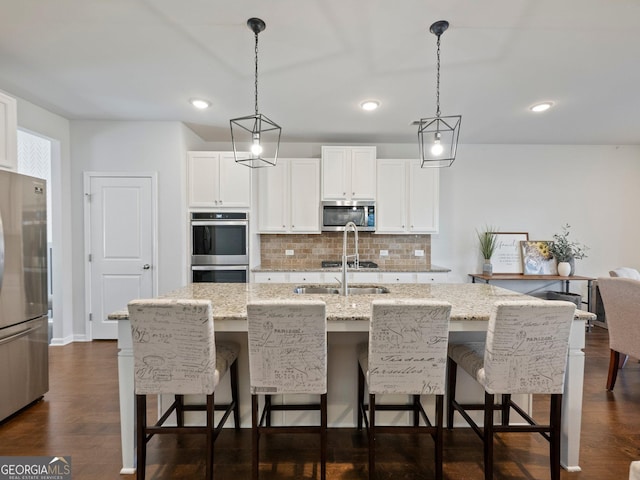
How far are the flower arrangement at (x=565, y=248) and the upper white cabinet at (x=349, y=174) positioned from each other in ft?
9.05

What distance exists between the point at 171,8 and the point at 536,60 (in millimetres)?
Result: 2538

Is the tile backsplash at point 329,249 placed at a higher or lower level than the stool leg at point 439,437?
higher

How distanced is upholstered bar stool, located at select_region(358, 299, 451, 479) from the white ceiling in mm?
1700

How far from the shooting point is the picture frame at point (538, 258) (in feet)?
15.1

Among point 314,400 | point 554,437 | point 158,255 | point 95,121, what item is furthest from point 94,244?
point 554,437

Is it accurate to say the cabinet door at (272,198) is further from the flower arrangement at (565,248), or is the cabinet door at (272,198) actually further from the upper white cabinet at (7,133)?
the flower arrangement at (565,248)

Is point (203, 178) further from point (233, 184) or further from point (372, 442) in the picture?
point (372, 442)

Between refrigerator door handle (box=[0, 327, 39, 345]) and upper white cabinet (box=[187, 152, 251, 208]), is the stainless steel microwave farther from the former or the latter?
refrigerator door handle (box=[0, 327, 39, 345])

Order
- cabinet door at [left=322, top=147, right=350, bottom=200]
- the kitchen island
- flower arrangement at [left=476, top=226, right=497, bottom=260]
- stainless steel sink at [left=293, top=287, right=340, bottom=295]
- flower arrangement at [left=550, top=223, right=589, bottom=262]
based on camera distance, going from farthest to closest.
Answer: flower arrangement at [left=476, top=226, right=497, bottom=260] < flower arrangement at [left=550, top=223, right=589, bottom=262] < cabinet door at [left=322, top=147, right=350, bottom=200] < stainless steel sink at [left=293, top=287, right=340, bottom=295] < the kitchen island

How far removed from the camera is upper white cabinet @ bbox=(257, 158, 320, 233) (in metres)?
4.18

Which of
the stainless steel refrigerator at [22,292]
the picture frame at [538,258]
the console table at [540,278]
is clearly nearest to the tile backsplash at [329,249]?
the console table at [540,278]

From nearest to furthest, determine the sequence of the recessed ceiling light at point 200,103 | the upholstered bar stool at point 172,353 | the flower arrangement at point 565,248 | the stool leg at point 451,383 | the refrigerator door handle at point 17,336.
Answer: the upholstered bar stool at point 172,353 → the stool leg at point 451,383 → the refrigerator door handle at point 17,336 → the recessed ceiling light at point 200,103 → the flower arrangement at point 565,248

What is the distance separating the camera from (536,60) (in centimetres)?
237

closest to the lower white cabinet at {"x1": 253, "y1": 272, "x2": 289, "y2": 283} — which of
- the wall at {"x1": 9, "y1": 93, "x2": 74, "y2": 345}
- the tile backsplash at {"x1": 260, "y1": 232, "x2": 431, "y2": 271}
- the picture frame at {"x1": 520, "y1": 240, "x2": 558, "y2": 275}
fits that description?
the tile backsplash at {"x1": 260, "y1": 232, "x2": 431, "y2": 271}
